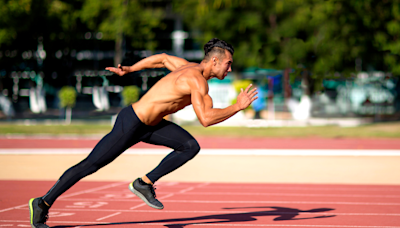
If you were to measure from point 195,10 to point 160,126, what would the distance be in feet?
95.3

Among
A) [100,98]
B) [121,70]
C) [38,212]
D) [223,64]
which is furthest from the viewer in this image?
[100,98]

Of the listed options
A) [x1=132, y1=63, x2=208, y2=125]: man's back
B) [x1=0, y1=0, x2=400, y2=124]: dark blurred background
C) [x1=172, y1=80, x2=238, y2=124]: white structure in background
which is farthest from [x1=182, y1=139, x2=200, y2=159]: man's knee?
[x1=172, y1=80, x2=238, y2=124]: white structure in background

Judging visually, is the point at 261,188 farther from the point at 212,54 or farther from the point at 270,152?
the point at 270,152

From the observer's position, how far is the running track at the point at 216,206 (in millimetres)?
6426

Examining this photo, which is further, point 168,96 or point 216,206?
point 216,206

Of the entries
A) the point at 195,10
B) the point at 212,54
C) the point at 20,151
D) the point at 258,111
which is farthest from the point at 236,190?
the point at 195,10

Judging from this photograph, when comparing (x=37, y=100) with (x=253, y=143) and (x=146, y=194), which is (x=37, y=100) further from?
(x=146, y=194)

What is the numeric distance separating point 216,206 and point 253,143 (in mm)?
10601

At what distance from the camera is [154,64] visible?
20.5ft

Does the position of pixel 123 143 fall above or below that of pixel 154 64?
below

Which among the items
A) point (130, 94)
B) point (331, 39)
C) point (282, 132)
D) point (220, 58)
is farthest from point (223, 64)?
point (130, 94)

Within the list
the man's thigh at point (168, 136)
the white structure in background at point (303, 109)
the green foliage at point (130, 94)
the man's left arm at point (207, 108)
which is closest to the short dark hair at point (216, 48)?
the man's left arm at point (207, 108)

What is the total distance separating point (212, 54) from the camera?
5.41 metres

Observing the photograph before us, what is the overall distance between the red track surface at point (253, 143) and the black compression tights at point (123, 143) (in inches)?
438
